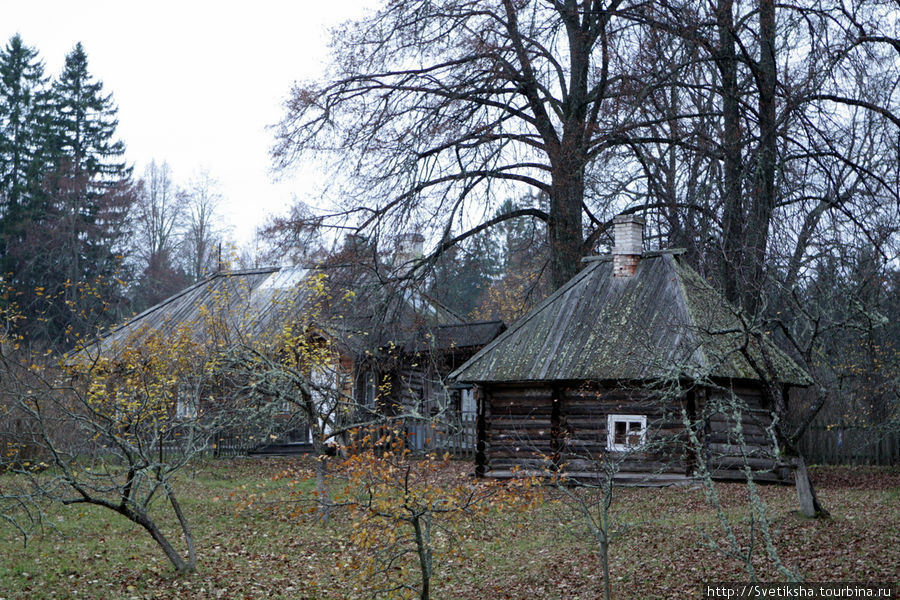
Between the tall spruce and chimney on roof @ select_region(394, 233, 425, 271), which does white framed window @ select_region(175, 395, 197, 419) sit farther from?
the tall spruce

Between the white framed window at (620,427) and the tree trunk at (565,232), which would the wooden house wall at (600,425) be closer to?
the white framed window at (620,427)

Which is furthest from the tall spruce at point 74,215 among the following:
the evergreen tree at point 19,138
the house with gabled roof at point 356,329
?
the house with gabled roof at point 356,329

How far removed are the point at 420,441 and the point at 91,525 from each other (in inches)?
546

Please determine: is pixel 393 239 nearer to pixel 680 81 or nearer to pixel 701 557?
pixel 680 81

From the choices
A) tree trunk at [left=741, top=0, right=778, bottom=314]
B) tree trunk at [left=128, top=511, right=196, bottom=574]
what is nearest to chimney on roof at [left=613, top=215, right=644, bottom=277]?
tree trunk at [left=741, top=0, right=778, bottom=314]

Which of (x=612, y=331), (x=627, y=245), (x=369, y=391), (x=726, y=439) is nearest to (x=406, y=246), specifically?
(x=627, y=245)

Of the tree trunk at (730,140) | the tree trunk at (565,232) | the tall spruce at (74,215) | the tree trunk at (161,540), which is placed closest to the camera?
the tree trunk at (161,540)

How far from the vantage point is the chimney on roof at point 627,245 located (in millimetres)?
20609

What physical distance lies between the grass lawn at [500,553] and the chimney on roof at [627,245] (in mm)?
5571

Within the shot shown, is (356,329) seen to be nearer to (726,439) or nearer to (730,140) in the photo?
(726,439)

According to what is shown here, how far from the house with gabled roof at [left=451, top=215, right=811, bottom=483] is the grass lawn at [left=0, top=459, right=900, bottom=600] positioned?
3.77 feet

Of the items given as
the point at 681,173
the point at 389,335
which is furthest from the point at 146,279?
the point at 681,173

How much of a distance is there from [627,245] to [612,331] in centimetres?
271

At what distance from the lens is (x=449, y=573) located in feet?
40.4
